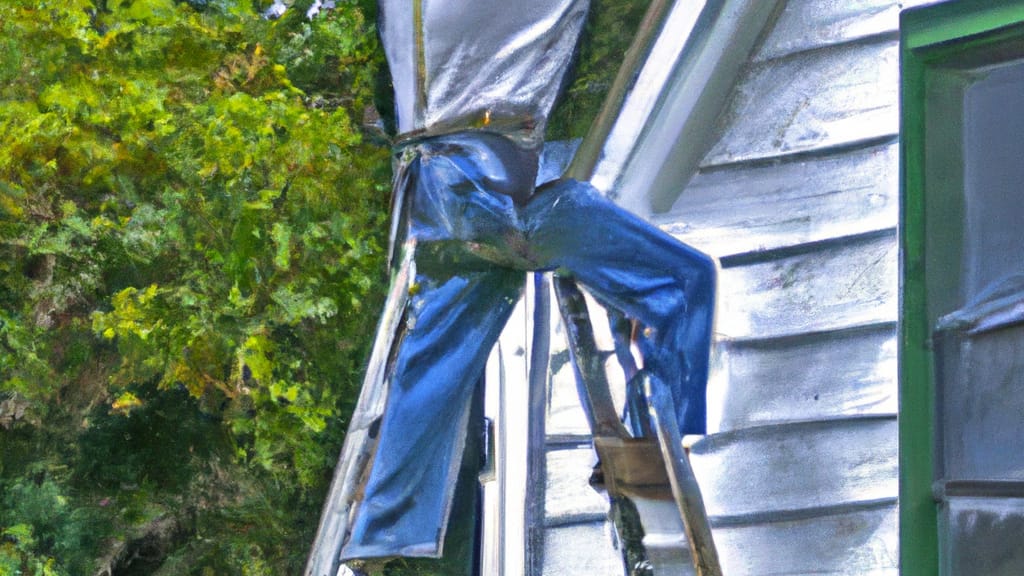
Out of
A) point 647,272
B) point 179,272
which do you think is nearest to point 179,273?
point 179,272

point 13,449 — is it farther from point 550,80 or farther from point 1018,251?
point 1018,251

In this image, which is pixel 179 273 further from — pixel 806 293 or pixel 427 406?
pixel 806 293

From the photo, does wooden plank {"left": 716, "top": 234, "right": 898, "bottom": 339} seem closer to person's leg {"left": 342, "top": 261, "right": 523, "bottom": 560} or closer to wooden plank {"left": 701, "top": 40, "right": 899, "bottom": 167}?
wooden plank {"left": 701, "top": 40, "right": 899, "bottom": 167}

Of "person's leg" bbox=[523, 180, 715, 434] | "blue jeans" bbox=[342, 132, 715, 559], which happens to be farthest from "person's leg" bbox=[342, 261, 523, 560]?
"person's leg" bbox=[523, 180, 715, 434]

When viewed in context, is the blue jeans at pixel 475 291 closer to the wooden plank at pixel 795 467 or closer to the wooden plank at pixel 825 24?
the wooden plank at pixel 795 467

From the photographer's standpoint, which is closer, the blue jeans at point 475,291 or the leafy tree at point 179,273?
the blue jeans at point 475,291

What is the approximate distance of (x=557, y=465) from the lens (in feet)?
6.06

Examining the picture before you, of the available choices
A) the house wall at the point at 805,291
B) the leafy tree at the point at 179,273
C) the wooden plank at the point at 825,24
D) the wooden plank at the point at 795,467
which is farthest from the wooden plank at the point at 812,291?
the leafy tree at the point at 179,273

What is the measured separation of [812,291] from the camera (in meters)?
1.62

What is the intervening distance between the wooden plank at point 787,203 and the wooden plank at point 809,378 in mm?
155

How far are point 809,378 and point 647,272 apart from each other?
0.96 feet

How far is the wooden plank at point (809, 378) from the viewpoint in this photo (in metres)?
1.60

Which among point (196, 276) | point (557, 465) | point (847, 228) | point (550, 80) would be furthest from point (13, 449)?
point (847, 228)

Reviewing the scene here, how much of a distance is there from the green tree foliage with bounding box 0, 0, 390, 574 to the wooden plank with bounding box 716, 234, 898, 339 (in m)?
0.72
